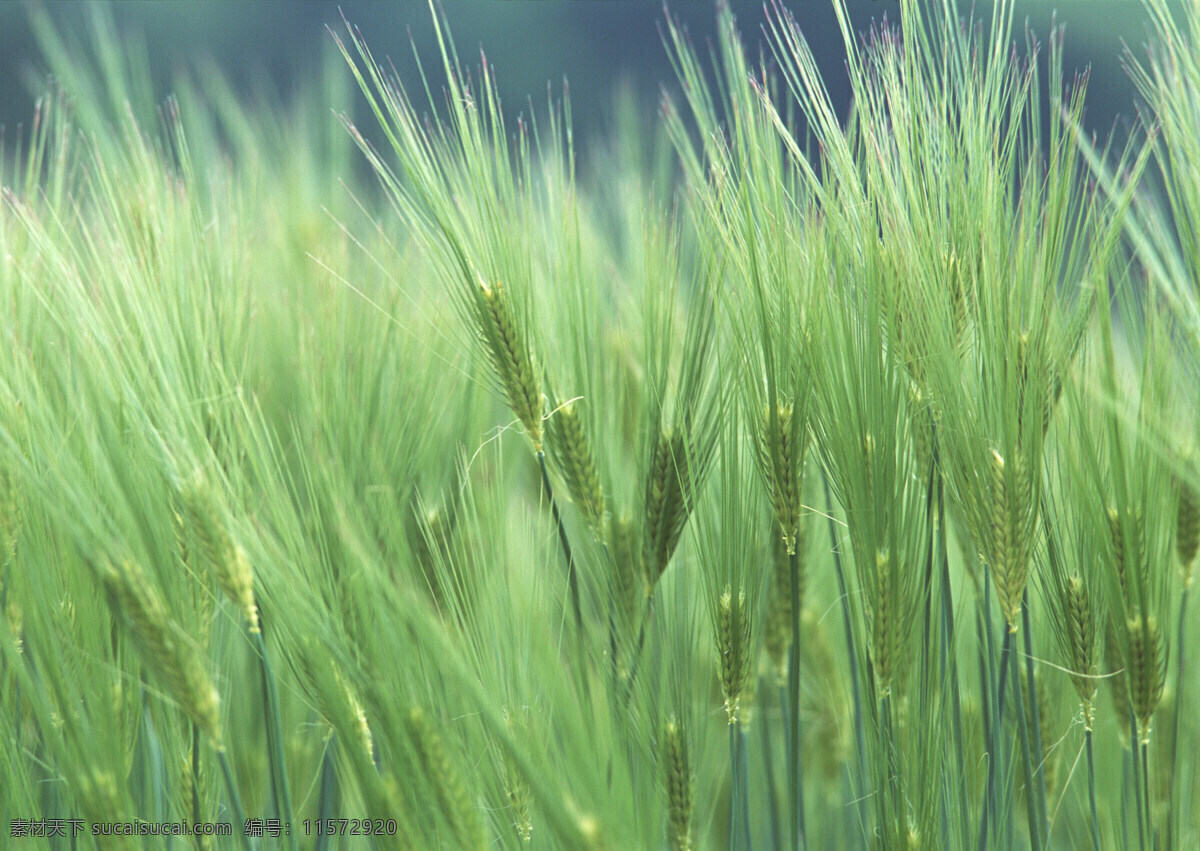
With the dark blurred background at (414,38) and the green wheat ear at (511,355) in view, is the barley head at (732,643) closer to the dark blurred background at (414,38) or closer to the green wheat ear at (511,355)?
the green wheat ear at (511,355)

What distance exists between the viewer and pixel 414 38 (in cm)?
111

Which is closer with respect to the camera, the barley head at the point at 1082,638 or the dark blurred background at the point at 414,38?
the barley head at the point at 1082,638

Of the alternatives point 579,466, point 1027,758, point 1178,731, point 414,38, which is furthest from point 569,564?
point 414,38

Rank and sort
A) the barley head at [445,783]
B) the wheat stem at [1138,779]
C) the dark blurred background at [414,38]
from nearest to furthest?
the barley head at [445,783], the wheat stem at [1138,779], the dark blurred background at [414,38]

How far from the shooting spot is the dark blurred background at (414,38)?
3.72 feet

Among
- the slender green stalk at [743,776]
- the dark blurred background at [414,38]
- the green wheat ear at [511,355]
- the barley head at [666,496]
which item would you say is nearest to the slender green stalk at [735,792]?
the slender green stalk at [743,776]

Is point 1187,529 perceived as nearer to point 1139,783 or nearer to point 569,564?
point 1139,783

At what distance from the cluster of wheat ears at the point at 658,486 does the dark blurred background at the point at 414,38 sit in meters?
0.56

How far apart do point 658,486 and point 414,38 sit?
32.2 inches

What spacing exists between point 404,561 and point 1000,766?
0.36m

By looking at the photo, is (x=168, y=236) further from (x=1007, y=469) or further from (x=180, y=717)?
(x=1007, y=469)

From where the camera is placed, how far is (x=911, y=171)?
48 centimetres

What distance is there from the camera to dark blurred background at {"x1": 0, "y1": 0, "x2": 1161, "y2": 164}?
3.72ft

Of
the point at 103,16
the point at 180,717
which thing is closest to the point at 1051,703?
the point at 180,717
